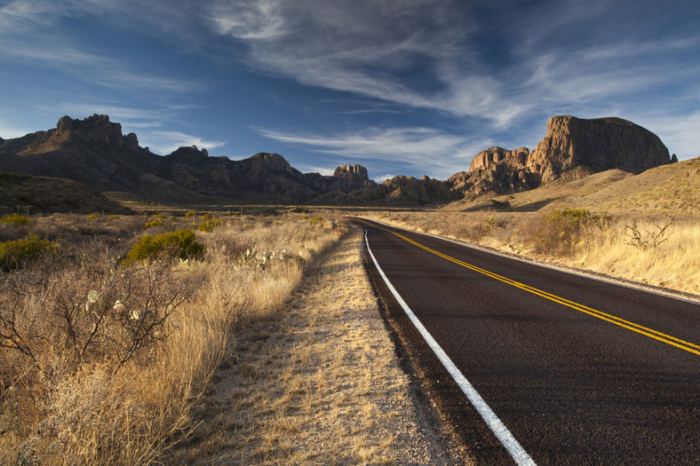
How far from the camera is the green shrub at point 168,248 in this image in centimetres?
992

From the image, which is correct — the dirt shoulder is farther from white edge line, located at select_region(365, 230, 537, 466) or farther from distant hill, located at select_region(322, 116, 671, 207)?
distant hill, located at select_region(322, 116, 671, 207)

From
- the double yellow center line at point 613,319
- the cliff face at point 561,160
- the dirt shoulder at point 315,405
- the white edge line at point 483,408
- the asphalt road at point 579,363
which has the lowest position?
the dirt shoulder at point 315,405

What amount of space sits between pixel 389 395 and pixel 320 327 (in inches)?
99.4

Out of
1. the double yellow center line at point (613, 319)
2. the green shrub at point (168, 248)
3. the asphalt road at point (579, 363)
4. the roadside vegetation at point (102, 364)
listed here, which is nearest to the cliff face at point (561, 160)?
the double yellow center line at point (613, 319)

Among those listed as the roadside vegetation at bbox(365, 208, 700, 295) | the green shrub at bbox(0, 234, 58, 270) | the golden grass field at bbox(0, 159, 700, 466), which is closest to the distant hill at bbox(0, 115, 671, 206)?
the green shrub at bbox(0, 234, 58, 270)

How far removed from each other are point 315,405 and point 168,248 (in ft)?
29.9

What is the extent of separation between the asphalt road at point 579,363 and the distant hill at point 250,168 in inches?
3917

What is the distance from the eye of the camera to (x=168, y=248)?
33.6 ft

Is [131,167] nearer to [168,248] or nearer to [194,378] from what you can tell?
[168,248]

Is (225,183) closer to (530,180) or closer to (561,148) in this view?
(530,180)

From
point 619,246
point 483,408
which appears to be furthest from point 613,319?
point 619,246

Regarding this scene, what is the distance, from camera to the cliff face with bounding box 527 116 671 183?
166500 millimetres

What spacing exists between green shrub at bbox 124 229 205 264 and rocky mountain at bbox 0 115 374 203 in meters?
77.6

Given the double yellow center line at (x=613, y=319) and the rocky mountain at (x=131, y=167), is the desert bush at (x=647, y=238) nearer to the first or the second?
the double yellow center line at (x=613, y=319)
